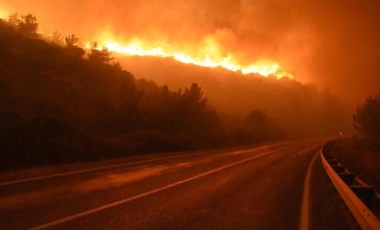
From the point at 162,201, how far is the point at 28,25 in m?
49.2

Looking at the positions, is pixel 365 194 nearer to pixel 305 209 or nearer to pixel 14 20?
pixel 305 209

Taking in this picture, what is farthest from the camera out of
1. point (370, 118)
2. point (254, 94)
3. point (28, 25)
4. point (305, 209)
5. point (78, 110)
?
point (254, 94)

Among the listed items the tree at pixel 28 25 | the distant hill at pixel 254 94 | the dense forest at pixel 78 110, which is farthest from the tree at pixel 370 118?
the tree at pixel 28 25

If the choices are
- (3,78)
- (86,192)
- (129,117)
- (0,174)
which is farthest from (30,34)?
(86,192)

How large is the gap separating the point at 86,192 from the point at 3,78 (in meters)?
30.7

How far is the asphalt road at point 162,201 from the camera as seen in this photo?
6164 millimetres

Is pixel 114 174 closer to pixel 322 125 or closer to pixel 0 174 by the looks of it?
pixel 0 174

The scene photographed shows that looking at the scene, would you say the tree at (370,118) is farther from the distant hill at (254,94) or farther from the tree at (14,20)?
the tree at (14,20)

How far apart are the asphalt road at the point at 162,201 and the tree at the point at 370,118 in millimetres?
50852

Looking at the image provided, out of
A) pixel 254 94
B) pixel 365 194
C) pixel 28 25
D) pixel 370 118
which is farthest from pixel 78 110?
pixel 254 94

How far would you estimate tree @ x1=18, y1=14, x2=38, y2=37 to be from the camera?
158 ft

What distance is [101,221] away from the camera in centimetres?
603

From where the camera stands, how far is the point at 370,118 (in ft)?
200

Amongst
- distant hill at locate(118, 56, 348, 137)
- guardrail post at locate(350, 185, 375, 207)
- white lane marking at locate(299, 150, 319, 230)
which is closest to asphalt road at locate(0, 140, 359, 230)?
white lane marking at locate(299, 150, 319, 230)
